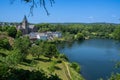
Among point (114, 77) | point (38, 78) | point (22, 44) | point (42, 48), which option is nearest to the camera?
point (38, 78)

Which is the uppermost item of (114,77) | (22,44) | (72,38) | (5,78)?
(5,78)

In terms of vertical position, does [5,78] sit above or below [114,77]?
above

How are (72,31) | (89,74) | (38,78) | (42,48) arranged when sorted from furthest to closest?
(72,31)
(42,48)
(89,74)
(38,78)

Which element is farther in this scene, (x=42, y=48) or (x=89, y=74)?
(x=42, y=48)

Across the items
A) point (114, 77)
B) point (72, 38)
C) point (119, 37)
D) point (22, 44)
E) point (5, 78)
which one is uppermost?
point (119, 37)

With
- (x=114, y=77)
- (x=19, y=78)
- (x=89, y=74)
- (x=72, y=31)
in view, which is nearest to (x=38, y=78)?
(x=19, y=78)

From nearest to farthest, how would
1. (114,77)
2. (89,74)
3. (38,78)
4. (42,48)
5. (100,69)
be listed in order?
(38,78), (114,77), (89,74), (100,69), (42,48)

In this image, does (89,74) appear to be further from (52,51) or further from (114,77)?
(114,77)

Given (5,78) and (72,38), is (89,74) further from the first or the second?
(72,38)

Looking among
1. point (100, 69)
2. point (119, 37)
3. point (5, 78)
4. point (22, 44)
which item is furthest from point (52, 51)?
point (5, 78)
